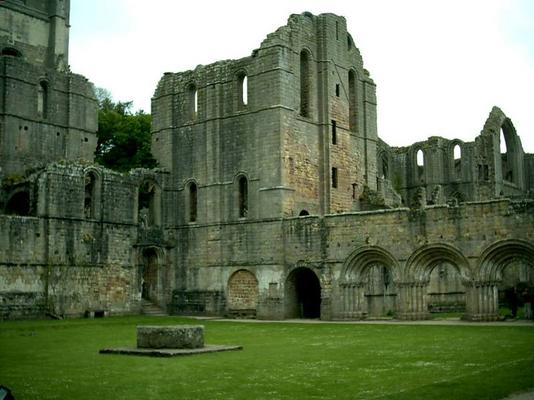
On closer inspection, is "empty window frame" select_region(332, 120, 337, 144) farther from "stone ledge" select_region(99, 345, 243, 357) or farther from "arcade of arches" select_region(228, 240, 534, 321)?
"stone ledge" select_region(99, 345, 243, 357)

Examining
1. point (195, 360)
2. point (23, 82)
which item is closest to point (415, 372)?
point (195, 360)

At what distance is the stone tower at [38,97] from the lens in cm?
4322

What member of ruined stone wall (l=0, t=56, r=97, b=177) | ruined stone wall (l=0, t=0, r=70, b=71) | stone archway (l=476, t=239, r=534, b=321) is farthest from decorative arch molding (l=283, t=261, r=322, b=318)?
ruined stone wall (l=0, t=0, r=70, b=71)

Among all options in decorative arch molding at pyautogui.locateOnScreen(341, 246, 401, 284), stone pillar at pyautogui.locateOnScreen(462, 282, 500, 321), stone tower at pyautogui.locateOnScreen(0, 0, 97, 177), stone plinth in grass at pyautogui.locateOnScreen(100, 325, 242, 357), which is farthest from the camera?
stone tower at pyautogui.locateOnScreen(0, 0, 97, 177)

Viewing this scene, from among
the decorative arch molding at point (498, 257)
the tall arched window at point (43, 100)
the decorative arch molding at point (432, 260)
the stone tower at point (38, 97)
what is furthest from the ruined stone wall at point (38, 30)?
the decorative arch molding at point (498, 257)

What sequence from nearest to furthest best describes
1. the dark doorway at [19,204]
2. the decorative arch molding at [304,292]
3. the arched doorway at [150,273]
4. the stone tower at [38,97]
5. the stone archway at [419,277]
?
the stone archway at [419,277], the decorative arch molding at [304,292], the dark doorway at [19,204], the arched doorway at [150,273], the stone tower at [38,97]

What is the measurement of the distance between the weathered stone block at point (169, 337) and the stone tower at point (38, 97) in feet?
84.1

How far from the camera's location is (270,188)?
1465 inches

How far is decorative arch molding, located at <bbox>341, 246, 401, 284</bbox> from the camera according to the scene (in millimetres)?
34031

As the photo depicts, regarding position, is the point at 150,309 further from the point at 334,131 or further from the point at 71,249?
the point at 334,131

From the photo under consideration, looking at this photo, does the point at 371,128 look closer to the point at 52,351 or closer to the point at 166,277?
the point at 166,277

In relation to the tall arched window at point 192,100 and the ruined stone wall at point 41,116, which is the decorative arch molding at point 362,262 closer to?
the tall arched window at point 192,100

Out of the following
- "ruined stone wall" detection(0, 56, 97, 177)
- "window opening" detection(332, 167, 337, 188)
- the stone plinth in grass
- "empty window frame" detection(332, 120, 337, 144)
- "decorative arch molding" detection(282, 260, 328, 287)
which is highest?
"ruined stone wall" detection(0, 56, 97, 177)

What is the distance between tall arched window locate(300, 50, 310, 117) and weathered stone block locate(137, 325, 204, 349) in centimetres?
2217
